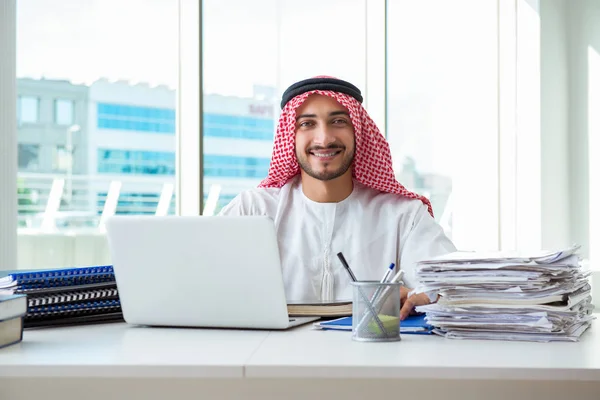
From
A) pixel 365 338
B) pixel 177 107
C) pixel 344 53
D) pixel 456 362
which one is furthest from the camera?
pixel 344 53

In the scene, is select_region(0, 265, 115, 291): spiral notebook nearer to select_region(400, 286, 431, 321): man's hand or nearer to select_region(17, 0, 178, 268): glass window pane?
select_region(400, 286, 431, 321): man's hand

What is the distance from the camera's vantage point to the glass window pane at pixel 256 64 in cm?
509

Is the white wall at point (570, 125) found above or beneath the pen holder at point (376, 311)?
above

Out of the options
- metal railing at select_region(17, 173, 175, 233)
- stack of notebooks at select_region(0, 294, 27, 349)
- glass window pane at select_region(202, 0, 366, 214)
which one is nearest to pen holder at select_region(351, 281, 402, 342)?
stack of notebooks at select_region(0, 294, 27, 349)

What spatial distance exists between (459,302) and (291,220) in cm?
121

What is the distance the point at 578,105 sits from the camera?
557 centimetres

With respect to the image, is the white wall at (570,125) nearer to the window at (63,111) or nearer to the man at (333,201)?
the man at (333,201)

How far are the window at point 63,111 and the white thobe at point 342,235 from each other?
289 cm

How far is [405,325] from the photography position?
5.37ft

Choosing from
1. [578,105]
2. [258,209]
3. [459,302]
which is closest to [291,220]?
[258,209]

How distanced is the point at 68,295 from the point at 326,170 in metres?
1.06

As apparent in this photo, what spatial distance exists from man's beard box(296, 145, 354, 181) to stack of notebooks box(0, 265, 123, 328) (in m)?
0.93

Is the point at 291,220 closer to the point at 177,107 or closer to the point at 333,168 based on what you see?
the point at 333,168

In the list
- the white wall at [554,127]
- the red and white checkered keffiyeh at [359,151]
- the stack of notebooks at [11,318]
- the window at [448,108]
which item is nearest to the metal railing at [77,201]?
the window at [448,108]
